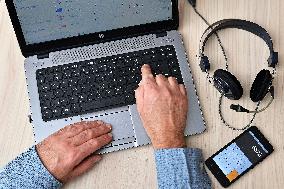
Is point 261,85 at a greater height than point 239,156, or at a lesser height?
greater

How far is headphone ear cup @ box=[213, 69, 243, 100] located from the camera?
999mm

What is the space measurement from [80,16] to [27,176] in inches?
14.8

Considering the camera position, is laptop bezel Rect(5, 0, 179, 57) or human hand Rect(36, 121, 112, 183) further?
laptop bezel Rect(5, 0, 179, 57)

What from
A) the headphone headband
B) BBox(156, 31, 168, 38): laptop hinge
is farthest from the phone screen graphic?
BBox(156, 31, 168, 38): laptop hinge

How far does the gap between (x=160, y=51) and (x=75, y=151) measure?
1.02ft

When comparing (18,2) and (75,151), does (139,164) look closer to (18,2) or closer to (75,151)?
(75,151)

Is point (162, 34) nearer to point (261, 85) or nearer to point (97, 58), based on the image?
point (97, 58)

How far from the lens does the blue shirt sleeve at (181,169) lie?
93cm

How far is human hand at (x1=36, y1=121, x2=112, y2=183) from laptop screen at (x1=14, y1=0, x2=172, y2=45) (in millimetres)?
227

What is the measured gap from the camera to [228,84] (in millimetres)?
998

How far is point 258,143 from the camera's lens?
977 mm

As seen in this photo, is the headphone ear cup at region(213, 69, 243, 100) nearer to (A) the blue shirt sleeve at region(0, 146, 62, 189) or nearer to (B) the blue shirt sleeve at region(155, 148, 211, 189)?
(B) the blue shirt sleeve at region(155, 148, 211, 189)

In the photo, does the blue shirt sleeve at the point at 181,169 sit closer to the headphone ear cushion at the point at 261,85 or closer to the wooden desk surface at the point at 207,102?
the wooden desk surface at the point at 207,102

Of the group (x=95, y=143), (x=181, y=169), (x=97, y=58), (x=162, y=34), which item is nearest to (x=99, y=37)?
(x=97, y=58)
